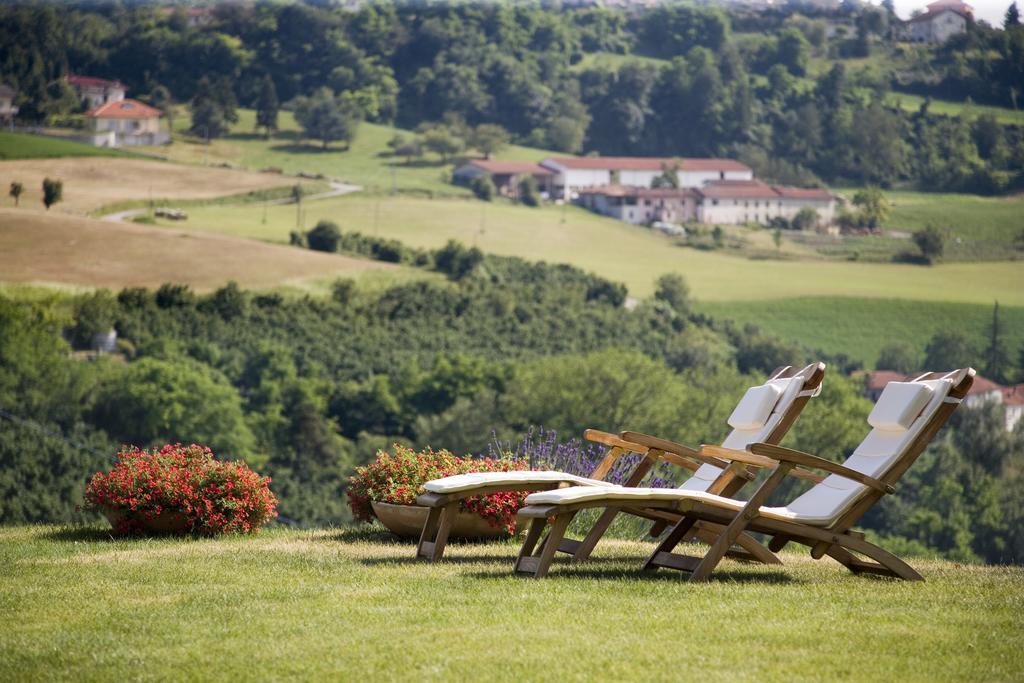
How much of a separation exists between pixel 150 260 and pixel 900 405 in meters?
51.8

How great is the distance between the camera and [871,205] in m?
74.3

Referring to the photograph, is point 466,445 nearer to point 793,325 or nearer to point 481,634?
point 793,325

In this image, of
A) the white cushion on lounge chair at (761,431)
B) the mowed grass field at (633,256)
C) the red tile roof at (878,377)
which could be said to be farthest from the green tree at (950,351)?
the white cushion on lounge chair at (761,431)

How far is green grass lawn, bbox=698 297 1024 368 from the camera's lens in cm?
6097

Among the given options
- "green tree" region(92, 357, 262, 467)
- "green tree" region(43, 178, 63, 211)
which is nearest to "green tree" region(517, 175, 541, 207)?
"green tree" region(43, 178, 63, 211)

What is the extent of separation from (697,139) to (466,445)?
34576mm

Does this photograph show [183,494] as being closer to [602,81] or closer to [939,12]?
[602,81]

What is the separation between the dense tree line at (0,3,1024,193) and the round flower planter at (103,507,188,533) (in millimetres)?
63502

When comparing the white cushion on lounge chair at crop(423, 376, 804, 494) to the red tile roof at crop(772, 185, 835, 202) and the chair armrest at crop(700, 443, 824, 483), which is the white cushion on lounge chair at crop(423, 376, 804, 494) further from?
the red tile roof at crop(772, 185, 835, 202)

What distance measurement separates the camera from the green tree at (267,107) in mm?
70500

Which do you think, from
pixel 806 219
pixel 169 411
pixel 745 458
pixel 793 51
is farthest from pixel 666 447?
pixel 793 51

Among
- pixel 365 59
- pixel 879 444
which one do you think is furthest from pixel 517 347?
pixel 879 444

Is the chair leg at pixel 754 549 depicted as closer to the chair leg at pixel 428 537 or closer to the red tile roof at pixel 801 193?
the chair leg at pixel 428 537

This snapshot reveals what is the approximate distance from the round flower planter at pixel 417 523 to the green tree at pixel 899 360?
52.8 meters
